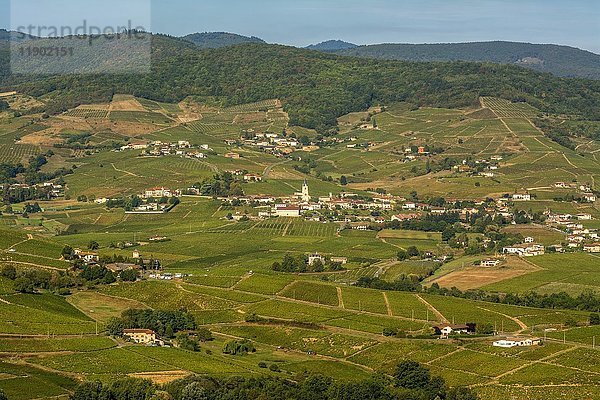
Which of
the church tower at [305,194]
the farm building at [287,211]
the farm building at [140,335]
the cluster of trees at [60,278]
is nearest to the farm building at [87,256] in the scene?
the cluster of trees at [60,278]

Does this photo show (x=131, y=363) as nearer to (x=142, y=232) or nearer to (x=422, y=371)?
(x=422, y=371)

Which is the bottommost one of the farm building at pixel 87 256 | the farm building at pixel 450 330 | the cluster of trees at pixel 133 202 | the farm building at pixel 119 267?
the cluster of trees at pixel 133 202

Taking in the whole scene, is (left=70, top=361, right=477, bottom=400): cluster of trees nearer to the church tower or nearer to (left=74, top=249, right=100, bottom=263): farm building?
(left=74, top=249, right=100, bottom=263): farm building

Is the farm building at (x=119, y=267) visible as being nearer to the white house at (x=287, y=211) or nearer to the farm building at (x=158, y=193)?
the white house at (x=287, y=211)

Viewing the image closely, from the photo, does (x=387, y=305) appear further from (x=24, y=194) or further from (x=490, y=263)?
(x=24, y=194)

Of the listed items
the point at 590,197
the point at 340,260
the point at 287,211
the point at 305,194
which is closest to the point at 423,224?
the point at 287,211

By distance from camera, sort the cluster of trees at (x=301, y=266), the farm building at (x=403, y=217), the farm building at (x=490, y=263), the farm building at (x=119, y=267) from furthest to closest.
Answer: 1. the farm building at (x=403, y=217)
2. the farm building at (x=490, y=263)
3. the cluster of trees at (x=301, y=266)
4. the farm building at (x=119, y=267)
